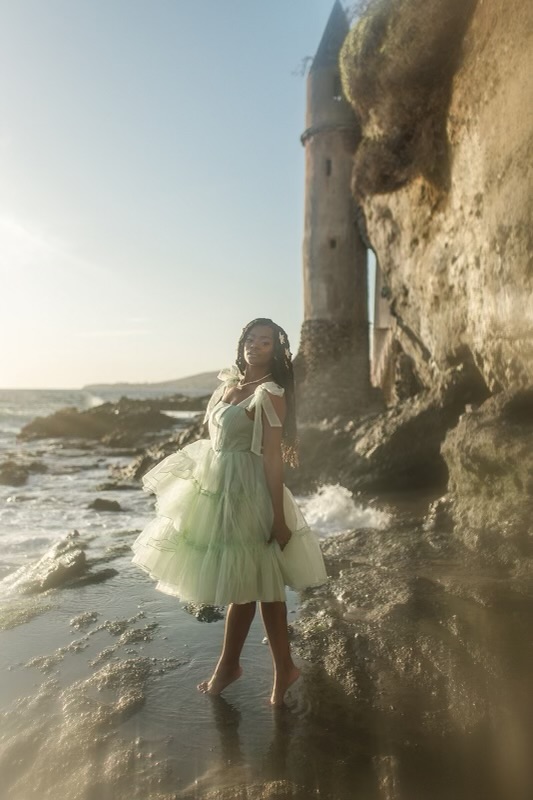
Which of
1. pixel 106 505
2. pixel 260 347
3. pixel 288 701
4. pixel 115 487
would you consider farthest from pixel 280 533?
pixel 115 487

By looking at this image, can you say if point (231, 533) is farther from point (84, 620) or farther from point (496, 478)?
point (496, 478)

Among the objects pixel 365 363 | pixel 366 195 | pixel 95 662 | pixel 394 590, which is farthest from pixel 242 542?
pixel 365 363

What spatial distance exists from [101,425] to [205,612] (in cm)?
2582

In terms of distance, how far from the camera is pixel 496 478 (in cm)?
→ 640

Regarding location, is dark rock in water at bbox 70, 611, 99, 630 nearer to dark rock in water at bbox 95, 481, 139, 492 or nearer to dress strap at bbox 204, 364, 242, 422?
dress strap at bbox 204, 364, 242, 422

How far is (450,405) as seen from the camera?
352 inches

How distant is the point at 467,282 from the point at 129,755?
6994 millimetres

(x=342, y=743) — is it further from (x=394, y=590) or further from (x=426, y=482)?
(x=426, y=482)

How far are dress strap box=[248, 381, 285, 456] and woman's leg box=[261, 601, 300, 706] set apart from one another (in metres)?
0.86

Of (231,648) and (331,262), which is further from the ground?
(331,262)

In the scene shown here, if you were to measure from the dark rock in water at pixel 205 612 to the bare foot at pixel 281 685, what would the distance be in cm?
122

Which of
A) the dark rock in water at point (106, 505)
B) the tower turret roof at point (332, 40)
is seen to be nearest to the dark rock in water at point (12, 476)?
the dark rock in water at point (106, 505)

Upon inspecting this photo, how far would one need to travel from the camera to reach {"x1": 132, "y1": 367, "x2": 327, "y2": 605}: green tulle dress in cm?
317

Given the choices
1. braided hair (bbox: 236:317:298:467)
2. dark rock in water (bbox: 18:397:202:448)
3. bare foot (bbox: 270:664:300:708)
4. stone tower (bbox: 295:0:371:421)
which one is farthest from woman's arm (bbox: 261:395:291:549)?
dark rock in water (bbox: 18:397:202:448)
